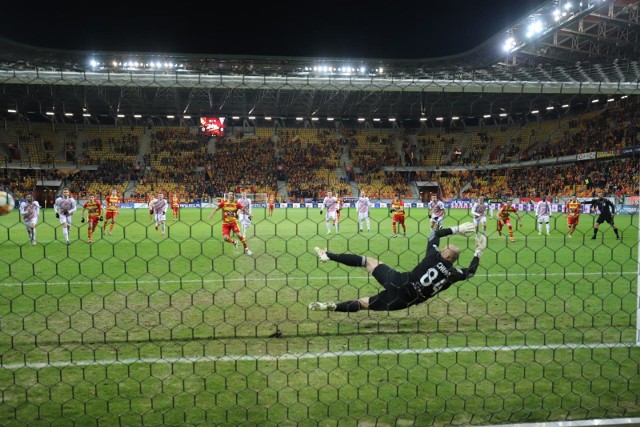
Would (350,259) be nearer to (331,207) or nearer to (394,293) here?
(394,293)

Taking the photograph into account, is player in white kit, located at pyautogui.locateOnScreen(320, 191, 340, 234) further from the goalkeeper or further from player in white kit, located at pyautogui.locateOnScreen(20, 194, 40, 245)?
the goalkeeper

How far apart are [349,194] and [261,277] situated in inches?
1405

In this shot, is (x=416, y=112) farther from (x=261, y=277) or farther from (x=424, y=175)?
(x=261, y=277)

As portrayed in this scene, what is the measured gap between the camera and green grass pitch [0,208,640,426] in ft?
13.6

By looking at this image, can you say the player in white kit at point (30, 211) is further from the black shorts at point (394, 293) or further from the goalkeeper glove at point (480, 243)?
the goalkeeper glove at point (480, 243)

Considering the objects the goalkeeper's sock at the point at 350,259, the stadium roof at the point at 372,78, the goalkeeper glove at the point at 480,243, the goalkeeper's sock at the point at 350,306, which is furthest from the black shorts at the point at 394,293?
the stadium roof at the point at 372,78

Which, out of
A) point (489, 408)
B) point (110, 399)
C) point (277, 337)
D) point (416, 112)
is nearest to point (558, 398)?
point (489, 408)

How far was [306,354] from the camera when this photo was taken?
5.40 meters

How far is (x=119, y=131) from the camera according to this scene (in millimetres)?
50875

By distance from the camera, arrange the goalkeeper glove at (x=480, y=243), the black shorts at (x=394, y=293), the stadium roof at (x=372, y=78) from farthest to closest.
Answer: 1. the black shorts at (x=394, y=293)
2. the goalkeeper glove at (x=480, y=243)
3. the stadium roof at (x=372, y=78)

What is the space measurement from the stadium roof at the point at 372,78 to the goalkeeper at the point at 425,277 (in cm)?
176

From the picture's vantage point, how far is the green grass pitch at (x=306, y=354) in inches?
163

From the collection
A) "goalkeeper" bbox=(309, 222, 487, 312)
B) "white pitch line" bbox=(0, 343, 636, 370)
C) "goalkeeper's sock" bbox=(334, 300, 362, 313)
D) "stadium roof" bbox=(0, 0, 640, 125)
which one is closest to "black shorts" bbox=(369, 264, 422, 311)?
"goalkeeper" bbox=(309, 222, 487, 312)

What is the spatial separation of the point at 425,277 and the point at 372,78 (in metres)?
2.39
